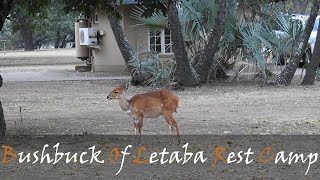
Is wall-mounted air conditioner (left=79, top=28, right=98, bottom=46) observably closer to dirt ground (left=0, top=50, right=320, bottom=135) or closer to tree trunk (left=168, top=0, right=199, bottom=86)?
dirt ground (left=0, top=50, right=320, bottom=135)

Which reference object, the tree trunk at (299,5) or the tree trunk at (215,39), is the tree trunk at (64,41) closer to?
the tree trunk at (299,5)

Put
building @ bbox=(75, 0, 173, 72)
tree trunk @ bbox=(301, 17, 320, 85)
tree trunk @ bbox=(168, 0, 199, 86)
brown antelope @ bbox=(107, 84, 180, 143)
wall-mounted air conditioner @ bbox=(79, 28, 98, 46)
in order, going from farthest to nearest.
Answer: wall-mounted air conditioner @ bbox=(79, 28, 98, 46)
building @ bbox=(75, 0, 173, 72)
tree trunk @ bbox=(301, 17, 320, 85)
tree trunk @ bbox=(168, 0, 199, 86)
brown antelope @ bbox=(107, 84, 180, 143)

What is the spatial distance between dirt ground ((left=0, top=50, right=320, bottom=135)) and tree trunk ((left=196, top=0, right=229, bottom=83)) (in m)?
0.67

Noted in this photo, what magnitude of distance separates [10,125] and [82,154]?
3828 mm

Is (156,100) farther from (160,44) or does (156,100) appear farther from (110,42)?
(110,42)

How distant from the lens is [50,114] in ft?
45.6

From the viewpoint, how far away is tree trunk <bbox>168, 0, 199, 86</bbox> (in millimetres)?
18625

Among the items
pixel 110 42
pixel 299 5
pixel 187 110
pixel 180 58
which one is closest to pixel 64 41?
pixel 299 5

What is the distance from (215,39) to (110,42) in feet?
26.9

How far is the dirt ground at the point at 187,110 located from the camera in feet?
37.0

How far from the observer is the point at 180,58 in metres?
18.9

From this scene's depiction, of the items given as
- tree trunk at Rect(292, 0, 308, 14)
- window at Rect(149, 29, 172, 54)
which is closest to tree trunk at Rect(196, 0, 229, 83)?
window at Rect(149, 29, 172, 54)

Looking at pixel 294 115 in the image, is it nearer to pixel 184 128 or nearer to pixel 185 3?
pixel 184 128

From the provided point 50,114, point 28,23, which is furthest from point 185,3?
point 28,23
